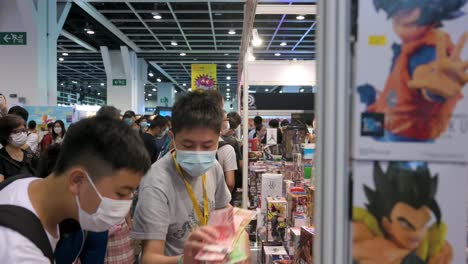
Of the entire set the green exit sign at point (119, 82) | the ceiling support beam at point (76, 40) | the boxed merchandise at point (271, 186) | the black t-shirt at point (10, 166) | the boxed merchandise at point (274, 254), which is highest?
the ceiling support beam at point (76, 40)

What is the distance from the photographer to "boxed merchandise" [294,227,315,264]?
5.87ft

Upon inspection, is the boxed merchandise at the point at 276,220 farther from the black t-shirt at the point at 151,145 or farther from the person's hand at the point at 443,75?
the black t-shirt at the point at 151,145

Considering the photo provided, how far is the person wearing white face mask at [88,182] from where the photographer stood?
130 cm

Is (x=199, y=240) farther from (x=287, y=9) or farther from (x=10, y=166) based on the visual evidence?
(x=10, y=166)

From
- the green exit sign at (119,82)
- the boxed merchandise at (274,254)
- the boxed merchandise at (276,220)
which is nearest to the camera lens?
the boxed merchandise at (274,254)

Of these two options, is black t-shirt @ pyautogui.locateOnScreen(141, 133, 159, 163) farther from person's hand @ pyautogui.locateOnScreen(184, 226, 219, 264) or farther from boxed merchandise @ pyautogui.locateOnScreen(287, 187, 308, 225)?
person's hand @ pyautogui.locateOnScreen(184, 226, 219, 264)

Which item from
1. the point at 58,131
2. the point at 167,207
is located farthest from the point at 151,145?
the point at 167,207

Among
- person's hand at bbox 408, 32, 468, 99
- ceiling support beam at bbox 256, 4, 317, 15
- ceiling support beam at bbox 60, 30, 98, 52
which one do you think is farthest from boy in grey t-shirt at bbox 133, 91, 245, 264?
ceiling support beam at bbox 60, 30, 98, 52

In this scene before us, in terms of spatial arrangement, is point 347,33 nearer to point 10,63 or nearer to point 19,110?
point 19,110

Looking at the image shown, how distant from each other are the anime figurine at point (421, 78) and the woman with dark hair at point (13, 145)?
159 inches

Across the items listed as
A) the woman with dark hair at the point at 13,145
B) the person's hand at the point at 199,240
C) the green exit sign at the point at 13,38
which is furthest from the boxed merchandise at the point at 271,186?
the green exit sign at the point at 13,38

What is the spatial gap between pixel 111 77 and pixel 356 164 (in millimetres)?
18493

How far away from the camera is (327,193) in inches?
30.1

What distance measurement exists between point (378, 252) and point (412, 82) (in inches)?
12.7
